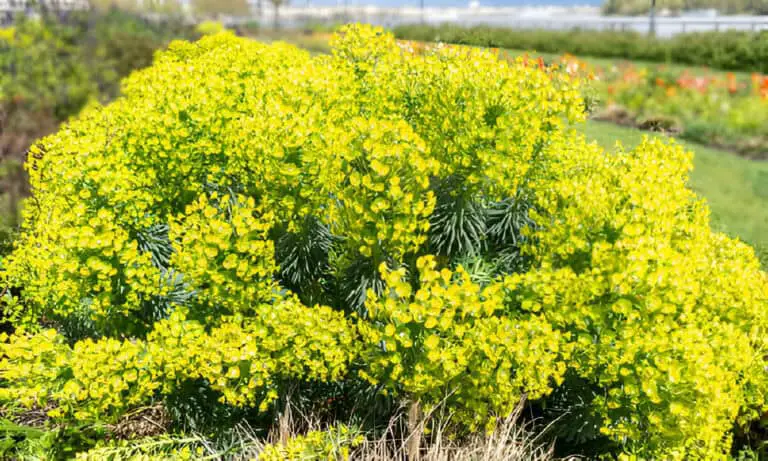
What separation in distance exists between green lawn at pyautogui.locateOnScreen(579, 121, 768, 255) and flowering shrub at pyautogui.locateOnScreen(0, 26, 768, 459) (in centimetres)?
436

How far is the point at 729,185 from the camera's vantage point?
10.3m

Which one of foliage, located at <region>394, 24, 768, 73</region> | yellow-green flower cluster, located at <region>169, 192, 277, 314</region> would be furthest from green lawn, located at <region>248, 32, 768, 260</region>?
foliage, located at <region>394, 24, 768, 73</region>

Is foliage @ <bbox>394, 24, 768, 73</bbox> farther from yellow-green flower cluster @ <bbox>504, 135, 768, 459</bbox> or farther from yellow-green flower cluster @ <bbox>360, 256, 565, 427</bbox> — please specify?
yellow-green flower cluster @ <bbox>360, 256, 565, 427</bbox>

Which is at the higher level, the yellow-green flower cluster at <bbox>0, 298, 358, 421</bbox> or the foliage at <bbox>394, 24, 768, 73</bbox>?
the foliage at <bbox>394, 24, 768, 73</bbox>

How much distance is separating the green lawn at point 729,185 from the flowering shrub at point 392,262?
14.3 ft

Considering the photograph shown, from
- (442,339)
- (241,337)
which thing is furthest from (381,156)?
Result: (241,337)

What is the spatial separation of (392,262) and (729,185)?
8724mm

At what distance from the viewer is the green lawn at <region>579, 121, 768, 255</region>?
850cm

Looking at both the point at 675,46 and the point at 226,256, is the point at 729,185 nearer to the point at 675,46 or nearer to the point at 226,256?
the point at 226,256

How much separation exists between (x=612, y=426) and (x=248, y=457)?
6.60 ft

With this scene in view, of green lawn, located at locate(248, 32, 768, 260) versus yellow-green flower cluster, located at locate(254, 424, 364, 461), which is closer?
yellow-green flower cluster, located at locate(254, 424, 364, 461)

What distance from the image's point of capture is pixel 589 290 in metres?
3.27

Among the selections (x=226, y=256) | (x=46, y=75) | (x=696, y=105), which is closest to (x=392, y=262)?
(x=226, y=256)

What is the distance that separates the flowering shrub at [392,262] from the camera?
3.14 metres
